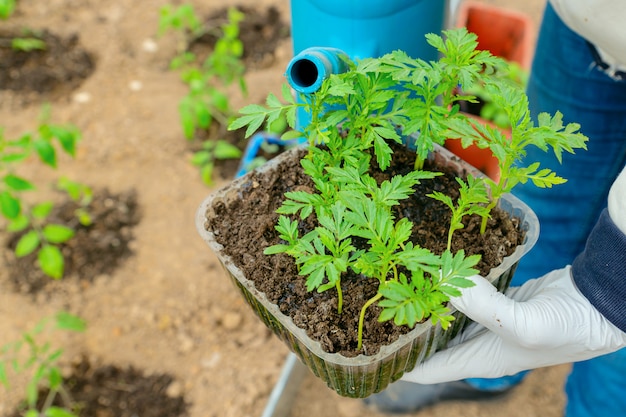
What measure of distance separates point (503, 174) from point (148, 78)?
8.26 feet

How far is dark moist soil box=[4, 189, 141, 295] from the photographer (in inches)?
91.2

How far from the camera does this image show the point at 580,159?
1.52m

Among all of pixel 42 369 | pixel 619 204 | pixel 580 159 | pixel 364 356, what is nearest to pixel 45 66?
pixel 42 369

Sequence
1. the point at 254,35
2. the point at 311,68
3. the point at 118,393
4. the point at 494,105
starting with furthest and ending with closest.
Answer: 1. the point at 254,35
2. the point at 494,105
3. the point at 118,393
4. the point at 311,68

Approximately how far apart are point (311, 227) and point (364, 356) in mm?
267

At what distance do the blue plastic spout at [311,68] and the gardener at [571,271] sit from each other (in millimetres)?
437

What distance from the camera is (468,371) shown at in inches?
46.9

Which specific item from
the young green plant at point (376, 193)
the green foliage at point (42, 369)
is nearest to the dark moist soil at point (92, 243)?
the green foliage at point (42, 369)

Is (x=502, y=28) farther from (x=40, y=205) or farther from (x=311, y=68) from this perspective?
(x=40, y=205)

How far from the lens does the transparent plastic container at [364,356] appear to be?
94 centimetres

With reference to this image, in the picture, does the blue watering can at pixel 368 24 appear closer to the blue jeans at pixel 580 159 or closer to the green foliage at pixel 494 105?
the blue jeans at pixel 580 159

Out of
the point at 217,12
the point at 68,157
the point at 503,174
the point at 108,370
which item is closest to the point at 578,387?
the point at 503,174

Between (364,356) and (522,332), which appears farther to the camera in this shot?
(522,332)

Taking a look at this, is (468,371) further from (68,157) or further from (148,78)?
(148,78)
